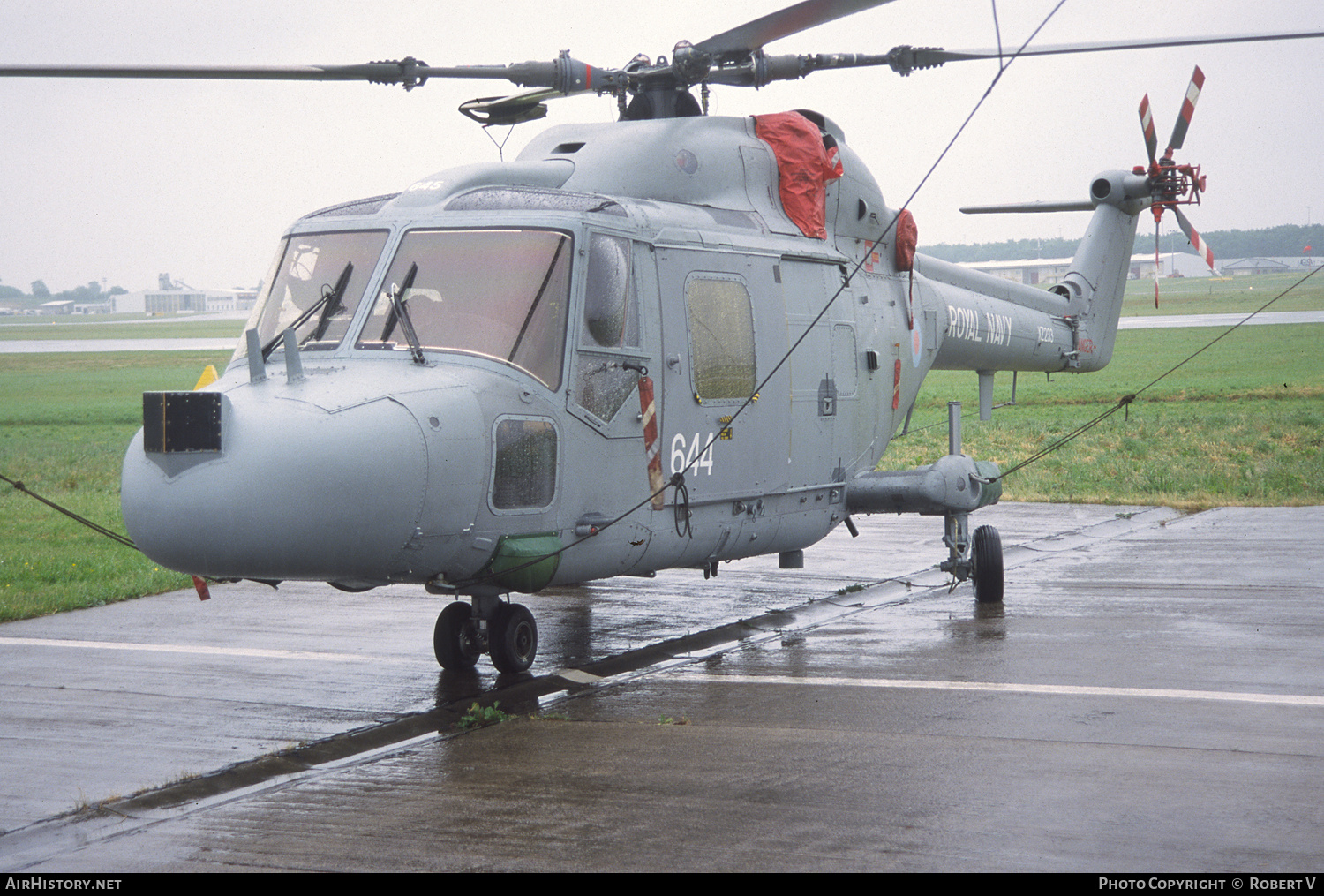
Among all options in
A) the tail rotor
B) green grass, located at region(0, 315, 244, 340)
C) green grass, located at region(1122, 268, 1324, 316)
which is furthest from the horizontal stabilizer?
green grass, located at region(0, 315, 244, 340)

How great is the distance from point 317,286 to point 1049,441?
19.9m

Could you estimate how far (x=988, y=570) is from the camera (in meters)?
11.0

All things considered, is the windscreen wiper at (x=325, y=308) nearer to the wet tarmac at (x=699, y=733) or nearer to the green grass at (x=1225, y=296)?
the wet tarmac at (x=699, y=733)

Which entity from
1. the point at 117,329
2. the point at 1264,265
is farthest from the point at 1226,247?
the point at 117,329

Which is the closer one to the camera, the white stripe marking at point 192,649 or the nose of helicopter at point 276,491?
the nose of helicopter at point 276,491

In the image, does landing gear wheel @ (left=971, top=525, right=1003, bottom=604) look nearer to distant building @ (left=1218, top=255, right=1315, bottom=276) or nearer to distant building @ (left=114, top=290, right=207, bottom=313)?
distant building @ (left=1218, top=255, right=1315, bottom=276)

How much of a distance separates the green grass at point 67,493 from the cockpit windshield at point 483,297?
5251mm

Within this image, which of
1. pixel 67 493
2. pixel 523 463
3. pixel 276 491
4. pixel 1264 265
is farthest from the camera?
pixel 1264 265

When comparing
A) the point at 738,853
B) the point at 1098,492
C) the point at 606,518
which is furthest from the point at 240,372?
the point at 1098,492

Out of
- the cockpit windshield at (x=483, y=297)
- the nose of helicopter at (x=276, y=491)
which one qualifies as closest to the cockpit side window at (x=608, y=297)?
the cockpit windshield at (x=483, y=297)

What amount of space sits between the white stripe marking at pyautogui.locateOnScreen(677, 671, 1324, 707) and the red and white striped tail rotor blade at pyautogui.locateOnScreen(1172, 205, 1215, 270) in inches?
252

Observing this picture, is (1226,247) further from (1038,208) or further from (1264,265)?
(1038,208)

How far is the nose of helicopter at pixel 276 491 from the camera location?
6.21 m
